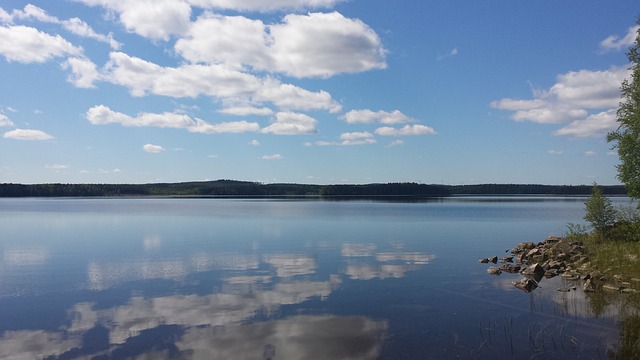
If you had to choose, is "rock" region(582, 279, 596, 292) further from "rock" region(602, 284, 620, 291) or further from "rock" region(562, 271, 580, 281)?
"rock" region(562, 271, 580, 281)

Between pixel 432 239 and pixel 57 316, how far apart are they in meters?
35.1

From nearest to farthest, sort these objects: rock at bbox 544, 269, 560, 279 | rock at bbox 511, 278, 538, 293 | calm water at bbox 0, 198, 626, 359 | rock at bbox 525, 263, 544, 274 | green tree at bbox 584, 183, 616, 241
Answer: calm water at bbox 0, 198, 626, 359 < rock at bbox 511, 278, 538, 293 < rock at bbox 544, 269, 560, 279 < rock at bbox 525, 263, 544, 274 < green tree at bbox 584, 183, 616, 241

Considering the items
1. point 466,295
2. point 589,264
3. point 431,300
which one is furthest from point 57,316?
point 589,264

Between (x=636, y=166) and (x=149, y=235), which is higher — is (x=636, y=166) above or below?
above

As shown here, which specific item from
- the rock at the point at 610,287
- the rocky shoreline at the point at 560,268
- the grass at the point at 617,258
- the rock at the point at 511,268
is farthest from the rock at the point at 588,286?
the rock at the point at 511,268

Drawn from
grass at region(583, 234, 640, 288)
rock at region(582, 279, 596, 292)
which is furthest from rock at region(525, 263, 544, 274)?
rock at region(582, 279, 596, 292)

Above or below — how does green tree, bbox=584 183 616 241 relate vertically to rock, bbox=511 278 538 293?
above

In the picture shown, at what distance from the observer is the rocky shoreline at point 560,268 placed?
914 inches

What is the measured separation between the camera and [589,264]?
91.7ft

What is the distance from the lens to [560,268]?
2850 cm

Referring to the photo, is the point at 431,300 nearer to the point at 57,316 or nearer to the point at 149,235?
the point at 57,316

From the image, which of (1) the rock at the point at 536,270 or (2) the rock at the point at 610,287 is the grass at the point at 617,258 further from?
(1) the rock at the point at 536,270

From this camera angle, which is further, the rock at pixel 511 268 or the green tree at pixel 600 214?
the green tree at pixel 600 214

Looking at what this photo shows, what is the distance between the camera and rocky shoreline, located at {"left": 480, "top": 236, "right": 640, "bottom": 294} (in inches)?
914
